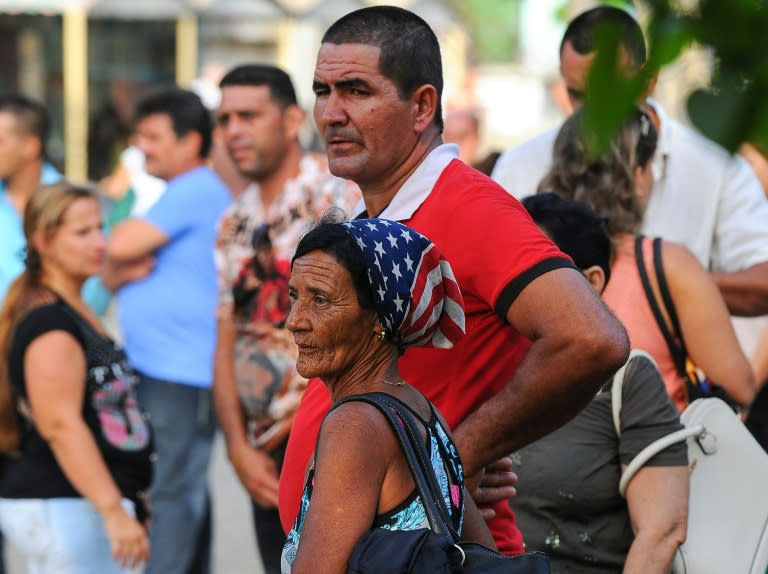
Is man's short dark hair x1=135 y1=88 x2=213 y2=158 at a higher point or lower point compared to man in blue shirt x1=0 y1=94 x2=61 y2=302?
higher

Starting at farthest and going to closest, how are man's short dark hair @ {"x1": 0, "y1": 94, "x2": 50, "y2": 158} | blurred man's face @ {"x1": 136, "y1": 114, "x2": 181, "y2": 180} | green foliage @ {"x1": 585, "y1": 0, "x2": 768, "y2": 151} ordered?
man's short dark hair @ {"x1": 0, "y1": 94, "x2": 50, "y2": 158} → blurred man's face @ {"x1": 136, "y1": 114, "x2": 181, "y2": 180} → green foliage @ {"x1": 585, "y1": 0, "x2": 768, "y2": 151}

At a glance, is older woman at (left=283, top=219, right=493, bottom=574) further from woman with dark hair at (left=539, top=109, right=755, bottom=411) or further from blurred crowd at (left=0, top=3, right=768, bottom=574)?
woman with dark hair at (left=539, top=109, right=755, bottom=411)

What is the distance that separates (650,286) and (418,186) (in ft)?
2.89

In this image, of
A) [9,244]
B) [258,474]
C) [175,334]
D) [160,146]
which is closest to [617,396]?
[258,474]

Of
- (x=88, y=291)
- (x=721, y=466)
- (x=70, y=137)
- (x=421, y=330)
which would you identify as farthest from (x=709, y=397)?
(x=70, y=137)

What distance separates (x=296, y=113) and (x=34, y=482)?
69.5 inches

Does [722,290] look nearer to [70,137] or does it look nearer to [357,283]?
[357,283]

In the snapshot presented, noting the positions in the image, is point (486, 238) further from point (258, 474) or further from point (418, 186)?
point (258, 474)

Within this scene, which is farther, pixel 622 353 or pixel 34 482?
→ pixel 34 482

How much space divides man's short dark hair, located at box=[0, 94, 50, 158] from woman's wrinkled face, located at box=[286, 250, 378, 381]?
213 inches

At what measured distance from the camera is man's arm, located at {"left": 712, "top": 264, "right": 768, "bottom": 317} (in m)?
4.31

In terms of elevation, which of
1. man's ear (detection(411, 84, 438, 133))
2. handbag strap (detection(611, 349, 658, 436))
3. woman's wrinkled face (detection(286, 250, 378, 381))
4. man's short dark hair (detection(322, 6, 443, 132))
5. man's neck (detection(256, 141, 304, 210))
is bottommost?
handbag strap (detection(611, 349, 658, 436))

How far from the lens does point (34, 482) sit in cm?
495

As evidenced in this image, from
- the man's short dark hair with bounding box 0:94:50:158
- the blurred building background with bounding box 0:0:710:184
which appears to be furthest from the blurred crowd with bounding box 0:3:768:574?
the blurred building background with bounding box 0:0:710:184
